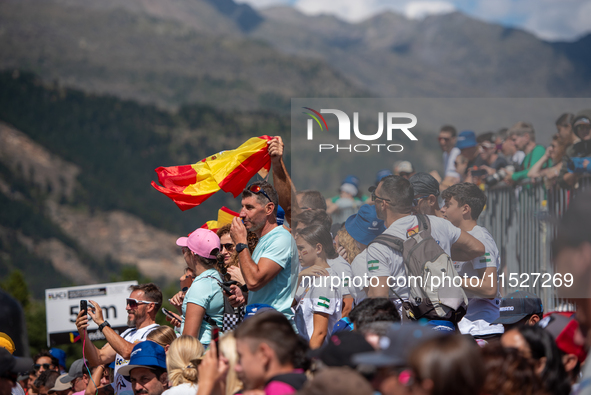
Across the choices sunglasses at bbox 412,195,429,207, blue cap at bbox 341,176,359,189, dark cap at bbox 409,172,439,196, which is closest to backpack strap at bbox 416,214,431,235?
sunglasses at bbox 412,195,429,207

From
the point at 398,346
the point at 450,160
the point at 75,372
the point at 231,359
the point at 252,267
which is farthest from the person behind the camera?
the point at 450,160

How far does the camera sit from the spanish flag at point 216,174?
5.34 meters

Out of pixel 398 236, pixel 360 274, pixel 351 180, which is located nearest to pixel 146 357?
pixel 360 274

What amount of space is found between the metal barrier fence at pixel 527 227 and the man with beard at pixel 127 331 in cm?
278

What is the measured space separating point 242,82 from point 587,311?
124 m

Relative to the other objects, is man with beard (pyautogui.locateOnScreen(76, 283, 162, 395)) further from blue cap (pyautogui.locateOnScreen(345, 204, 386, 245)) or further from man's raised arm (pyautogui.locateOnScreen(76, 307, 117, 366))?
blue cap (pyautogui.locateOnScreen(345, 204, 386, 245))

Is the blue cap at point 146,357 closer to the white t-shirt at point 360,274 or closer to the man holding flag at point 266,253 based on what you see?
the man holding flag at point 266,253

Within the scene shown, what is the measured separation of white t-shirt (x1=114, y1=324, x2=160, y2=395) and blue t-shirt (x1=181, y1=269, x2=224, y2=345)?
711 millimetres

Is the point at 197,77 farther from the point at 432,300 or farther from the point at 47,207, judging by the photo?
the point at 432,300

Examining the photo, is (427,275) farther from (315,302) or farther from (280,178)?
(280,178)

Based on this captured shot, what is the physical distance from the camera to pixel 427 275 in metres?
4.55

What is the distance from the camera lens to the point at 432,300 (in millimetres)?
4449

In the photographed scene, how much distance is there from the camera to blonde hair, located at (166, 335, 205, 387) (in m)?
3.99

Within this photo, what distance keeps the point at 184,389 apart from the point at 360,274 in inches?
59.1
